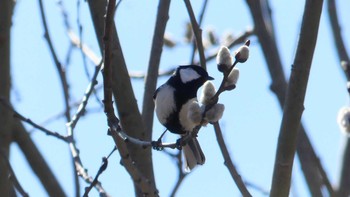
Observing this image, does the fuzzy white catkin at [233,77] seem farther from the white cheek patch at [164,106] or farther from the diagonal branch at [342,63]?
the white cheek patch at [164,106]

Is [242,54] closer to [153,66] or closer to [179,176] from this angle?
[179,176]

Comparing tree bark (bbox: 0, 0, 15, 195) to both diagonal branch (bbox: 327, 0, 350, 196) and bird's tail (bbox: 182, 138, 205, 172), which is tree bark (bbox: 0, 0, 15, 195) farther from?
diagonal branch (bbox: 327, 0, 350, 196)

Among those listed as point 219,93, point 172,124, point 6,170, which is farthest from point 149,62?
point 219,93

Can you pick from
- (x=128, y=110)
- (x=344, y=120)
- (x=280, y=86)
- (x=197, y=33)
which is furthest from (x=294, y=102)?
(x=280, y=86)

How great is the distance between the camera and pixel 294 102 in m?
2.12

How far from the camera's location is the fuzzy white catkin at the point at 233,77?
1.81 meters

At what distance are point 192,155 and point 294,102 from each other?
76 centimetres

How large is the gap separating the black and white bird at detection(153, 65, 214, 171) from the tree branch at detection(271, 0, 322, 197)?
547 mm

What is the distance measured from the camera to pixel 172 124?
2719 millimetres

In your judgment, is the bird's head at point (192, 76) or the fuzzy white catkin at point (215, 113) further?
the bird's head at point (192, 76)

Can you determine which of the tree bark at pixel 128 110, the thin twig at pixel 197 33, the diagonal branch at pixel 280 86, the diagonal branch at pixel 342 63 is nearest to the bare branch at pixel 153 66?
the tree bark at pixel 128 110

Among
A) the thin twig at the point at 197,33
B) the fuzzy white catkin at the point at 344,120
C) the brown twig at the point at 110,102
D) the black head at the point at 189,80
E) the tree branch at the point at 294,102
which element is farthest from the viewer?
the black head at the point at 189,80

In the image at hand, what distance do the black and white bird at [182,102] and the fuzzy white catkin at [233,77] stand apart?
82cm

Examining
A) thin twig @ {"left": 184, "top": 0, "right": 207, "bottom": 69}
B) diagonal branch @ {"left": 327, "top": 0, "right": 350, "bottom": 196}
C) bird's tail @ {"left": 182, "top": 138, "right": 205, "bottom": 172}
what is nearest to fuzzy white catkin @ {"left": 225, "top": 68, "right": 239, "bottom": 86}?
diagonal branch @ {"left": 327, "top": 0, "right": 350, "bottom": 196}
